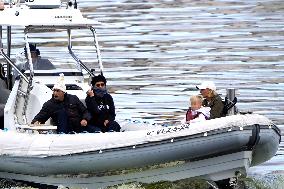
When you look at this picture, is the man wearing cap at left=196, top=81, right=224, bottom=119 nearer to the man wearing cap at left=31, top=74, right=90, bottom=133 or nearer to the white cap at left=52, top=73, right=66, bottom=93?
the man wearing cap at left=31, top=74, right=90, bottom=133

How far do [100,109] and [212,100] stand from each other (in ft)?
6.80

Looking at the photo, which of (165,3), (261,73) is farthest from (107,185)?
(165,3)

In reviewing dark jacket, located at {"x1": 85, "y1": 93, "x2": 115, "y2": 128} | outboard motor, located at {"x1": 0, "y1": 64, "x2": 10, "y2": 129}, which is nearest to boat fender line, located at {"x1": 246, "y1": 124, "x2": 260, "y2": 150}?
dark jacket, located at {"x1": 85, "y1": 93, "x2": 115, "y2": 128}

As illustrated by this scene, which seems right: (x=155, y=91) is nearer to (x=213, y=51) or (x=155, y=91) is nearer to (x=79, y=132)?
(x=213, y=51)

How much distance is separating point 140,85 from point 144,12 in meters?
21.8

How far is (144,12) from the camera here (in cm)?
5422

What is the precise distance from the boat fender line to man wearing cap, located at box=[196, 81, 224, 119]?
128 centimetres

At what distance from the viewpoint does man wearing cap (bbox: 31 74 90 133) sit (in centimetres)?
1942

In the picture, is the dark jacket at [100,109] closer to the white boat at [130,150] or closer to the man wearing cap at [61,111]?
the man wearing cap at [61,111]

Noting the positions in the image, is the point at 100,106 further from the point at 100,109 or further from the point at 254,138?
the point at 254,138

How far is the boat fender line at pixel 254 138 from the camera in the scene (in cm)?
1743

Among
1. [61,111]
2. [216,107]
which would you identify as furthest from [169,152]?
[61,111]

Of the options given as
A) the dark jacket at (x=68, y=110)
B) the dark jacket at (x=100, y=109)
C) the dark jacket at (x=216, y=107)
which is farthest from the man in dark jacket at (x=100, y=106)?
the dark jacket at (x=216, y=107)

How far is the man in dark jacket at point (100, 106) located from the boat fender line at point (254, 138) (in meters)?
3.28
